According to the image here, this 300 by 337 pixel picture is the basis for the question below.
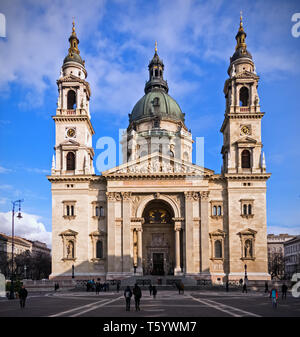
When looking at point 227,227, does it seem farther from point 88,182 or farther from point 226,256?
point 88,182

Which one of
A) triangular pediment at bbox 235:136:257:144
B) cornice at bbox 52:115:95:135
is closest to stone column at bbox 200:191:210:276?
triangular pediment at bbox 235:136:257:144

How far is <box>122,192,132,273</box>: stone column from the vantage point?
55188mm

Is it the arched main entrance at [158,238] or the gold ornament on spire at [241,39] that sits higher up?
the gold ornament on spire at [241,39]

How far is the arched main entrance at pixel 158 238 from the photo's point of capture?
60.6 m

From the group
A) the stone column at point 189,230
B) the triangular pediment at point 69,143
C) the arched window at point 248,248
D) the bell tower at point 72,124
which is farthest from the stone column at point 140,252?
the triangular pediment at point 69,143

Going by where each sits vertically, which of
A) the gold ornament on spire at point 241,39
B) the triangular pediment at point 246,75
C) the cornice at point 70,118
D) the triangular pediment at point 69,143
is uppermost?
the gold ornament on spire at point 241,39

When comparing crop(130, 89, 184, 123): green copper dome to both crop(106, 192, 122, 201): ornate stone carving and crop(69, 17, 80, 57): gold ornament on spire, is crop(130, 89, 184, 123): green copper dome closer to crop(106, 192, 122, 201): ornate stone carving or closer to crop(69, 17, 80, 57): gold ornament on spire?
crop(69, 17, 80, 57): gold ornament on spire

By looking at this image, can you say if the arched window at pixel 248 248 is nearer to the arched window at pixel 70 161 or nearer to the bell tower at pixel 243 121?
the bell tower at pixel 243 121

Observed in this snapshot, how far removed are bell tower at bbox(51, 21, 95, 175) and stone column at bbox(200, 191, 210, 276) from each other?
639 inches

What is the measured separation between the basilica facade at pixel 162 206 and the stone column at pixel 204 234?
0.42 ft

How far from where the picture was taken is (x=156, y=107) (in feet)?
260
